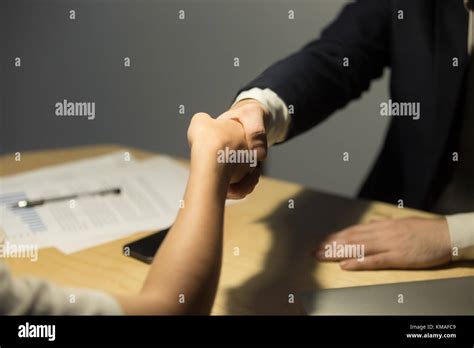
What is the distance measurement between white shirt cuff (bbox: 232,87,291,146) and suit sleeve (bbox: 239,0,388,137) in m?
0.01

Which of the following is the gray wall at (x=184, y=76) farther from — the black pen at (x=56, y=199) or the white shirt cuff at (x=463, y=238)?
the white shirt cuff at (x=463, y=238)

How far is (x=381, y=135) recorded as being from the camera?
92 centimetres

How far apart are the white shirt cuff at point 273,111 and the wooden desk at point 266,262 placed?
0.12 metres

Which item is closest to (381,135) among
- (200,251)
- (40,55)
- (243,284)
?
(243,284)

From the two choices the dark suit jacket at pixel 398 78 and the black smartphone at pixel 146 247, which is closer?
the black smartphone at pixel 146 247

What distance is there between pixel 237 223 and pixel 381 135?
307 mm

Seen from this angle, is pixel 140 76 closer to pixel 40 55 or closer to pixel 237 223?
pixel 237 223

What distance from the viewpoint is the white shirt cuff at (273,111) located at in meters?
0.71

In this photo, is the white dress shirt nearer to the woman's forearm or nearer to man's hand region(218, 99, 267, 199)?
man's hand region(218, 99, 267, 199)

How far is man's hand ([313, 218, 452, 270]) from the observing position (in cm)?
65

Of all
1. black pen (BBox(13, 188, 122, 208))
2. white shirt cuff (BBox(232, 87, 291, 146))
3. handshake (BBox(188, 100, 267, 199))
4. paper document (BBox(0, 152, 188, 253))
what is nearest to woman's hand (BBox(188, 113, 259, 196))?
handshake (BBox(188, 100, 267, 199))

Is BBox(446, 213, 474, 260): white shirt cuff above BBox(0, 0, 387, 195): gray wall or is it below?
below

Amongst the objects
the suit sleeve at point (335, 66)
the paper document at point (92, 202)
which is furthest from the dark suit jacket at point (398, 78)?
the paper document at point (92, 202)

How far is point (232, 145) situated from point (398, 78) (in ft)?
1.40
